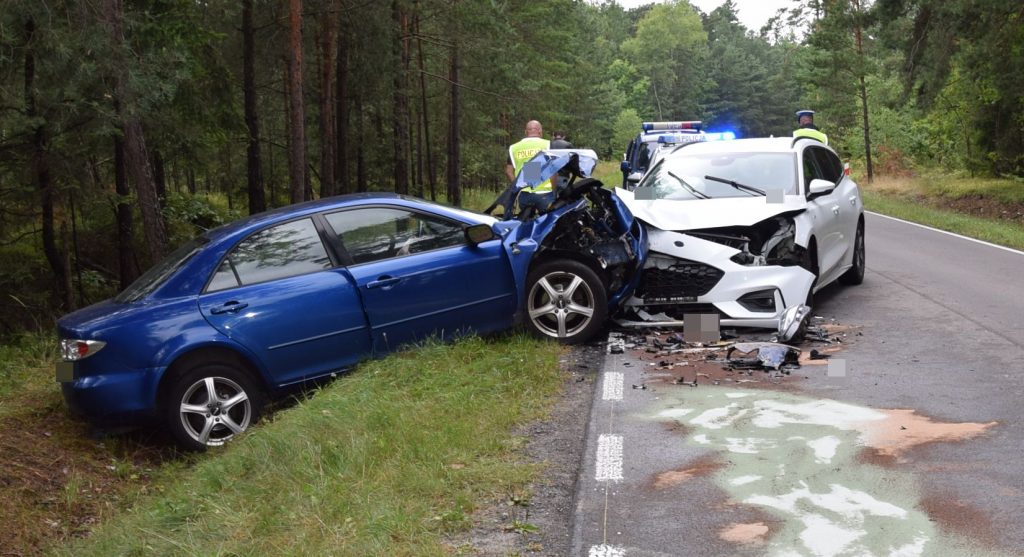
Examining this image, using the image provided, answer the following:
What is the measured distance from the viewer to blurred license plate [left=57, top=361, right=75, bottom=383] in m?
6.80

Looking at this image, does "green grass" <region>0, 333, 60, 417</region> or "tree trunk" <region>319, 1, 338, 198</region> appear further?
"tree trunk" <region>319, 1, 338, 198</region>

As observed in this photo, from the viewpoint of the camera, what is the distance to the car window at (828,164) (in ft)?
35.0

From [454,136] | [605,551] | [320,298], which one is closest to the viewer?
[605,551]

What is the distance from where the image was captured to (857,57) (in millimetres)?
41000

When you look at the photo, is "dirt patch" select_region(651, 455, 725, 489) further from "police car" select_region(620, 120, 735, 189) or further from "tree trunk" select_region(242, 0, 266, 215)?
"tree trunk" select_region(242, 0, 266, 215)

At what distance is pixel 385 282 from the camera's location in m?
7.57

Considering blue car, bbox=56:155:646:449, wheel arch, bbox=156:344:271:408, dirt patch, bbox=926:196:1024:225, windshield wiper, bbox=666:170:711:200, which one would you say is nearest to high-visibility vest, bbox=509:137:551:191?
windshield wiper, bbox=666:170:711:200

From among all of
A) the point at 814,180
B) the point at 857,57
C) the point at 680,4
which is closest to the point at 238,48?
the point at 814,180

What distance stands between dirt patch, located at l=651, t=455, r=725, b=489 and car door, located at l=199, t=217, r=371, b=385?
3181mm

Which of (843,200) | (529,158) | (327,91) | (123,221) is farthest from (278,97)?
(843,200)

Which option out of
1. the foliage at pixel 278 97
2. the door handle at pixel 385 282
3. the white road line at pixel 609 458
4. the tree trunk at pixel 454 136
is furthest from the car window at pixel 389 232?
the tree trunk at pixel 454 136

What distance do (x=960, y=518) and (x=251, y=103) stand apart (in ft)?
66.8

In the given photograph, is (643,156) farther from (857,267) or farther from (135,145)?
(135,145)

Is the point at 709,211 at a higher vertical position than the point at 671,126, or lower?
lower
